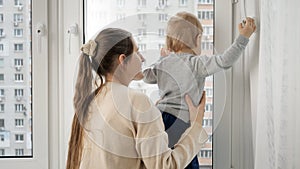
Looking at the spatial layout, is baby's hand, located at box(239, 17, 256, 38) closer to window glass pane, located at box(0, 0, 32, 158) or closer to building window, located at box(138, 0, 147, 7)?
building window, located at box(138, 0, 147, 7)

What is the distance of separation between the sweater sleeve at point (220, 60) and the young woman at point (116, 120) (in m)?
0.35

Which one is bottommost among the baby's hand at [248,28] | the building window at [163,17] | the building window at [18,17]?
the baby's hand at [248,28]

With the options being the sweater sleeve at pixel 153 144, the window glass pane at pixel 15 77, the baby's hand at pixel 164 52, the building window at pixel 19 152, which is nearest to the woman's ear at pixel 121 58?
the sweater sleeve at pixel 153 144

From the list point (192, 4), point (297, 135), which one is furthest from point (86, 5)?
point (297, 135)

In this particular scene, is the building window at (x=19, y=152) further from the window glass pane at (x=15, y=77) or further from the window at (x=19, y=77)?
the window at (x=19, y=77)

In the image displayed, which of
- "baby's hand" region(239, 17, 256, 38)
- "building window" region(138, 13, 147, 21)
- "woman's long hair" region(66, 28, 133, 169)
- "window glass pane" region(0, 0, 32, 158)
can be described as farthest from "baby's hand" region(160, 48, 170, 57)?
"window glass pane" region(0, 0, 32, 158)

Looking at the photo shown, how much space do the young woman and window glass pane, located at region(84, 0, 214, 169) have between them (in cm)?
41

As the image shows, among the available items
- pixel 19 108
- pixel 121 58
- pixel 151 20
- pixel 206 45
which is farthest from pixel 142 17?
pixel 19 108

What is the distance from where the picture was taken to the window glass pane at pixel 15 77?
1757 mm

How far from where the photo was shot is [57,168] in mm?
1767

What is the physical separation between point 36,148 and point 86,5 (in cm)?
61

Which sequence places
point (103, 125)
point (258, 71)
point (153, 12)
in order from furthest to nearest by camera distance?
1. point (153, 12)
2. point (258, 71)
3. point (103, 125)

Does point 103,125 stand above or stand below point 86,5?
below

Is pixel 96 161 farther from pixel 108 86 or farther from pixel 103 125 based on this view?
pixel 108 86
